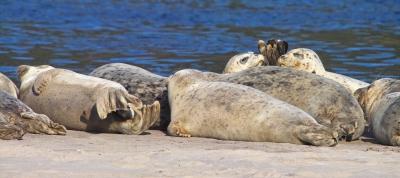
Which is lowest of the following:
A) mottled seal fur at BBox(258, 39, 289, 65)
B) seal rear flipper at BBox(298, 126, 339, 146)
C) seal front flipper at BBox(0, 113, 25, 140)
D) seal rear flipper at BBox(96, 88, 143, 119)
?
seal front flipper at BBox(0, 113, 25, 140)

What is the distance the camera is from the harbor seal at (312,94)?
26.1 ft

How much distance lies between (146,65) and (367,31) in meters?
6.80

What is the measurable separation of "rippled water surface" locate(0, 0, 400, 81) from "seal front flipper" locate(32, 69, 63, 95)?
10.8ft

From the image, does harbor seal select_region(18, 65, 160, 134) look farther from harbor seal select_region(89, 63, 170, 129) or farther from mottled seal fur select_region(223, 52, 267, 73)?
mottled seal fur select_region(223, 52, 267, 73)

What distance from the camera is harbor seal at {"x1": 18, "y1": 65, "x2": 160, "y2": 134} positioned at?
796cm

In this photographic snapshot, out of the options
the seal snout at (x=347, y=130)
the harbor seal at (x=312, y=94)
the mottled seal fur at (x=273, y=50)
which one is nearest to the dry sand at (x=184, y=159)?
the seal snout at (x=347, y=130)

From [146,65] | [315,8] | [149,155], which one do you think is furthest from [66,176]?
[315,8]

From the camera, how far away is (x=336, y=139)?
7328 millimetres

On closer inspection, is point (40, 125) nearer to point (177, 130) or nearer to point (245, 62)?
point (177, 130)

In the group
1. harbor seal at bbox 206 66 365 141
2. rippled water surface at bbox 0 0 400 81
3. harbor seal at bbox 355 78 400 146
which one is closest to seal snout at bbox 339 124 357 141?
harbor seal at bbox 206 66 365 141

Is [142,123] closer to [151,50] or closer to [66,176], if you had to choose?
[66,176]

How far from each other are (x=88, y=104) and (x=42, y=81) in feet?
2.03

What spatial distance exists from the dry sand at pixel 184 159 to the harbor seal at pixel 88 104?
52cm

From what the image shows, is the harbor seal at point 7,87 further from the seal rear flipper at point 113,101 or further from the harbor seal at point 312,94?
the harbor seal at point 312,94
